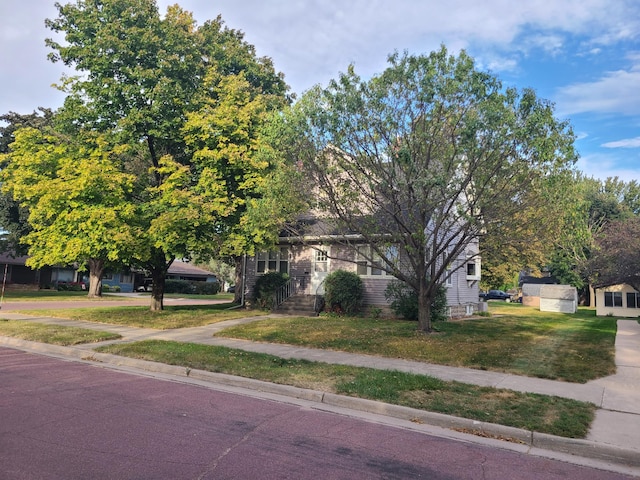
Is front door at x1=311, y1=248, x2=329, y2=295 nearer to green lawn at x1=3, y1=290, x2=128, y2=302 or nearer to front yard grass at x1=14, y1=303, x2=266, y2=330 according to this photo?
front yard grass at x1=14, y1=303, x2=266, y2=330

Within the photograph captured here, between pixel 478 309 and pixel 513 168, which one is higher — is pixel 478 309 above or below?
below

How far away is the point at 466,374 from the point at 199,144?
13449 mm

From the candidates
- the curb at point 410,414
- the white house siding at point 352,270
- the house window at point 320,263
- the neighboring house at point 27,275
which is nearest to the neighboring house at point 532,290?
the white house siding at point 352,270

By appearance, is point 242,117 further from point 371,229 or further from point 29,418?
point 29,418

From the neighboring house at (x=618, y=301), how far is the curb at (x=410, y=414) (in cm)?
2916

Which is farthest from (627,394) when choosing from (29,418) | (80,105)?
(80,105)

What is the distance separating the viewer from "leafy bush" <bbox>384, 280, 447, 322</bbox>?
1780 centimetres

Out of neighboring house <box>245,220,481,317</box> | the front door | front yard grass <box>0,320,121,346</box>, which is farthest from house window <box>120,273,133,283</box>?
front yard grass <box>0,320,121,346</box>

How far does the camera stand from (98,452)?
14.9ft

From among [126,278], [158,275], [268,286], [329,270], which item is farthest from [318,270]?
[126,278]

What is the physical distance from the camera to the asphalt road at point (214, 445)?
Answer: 425cm

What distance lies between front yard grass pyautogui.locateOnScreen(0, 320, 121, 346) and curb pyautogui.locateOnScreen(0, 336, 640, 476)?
5.70 ft

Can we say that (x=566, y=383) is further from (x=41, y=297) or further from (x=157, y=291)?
(x=41, y=297)

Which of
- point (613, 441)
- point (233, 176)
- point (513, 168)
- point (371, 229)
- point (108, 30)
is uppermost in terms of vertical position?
point (108, 30)
